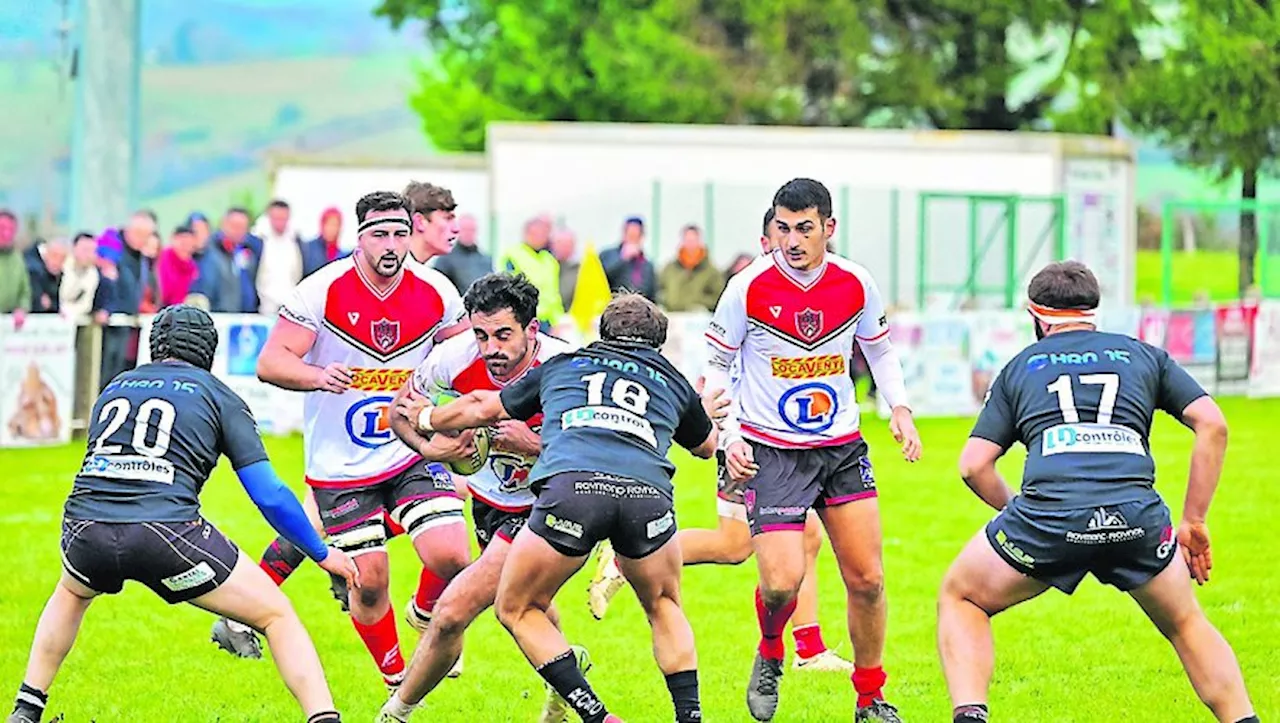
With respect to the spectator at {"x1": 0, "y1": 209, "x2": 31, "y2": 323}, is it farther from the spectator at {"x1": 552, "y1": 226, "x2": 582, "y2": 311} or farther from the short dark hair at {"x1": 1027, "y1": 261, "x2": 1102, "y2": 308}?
the short dark hair at {"x1": 1027, "y1": 261, "x2": 1102, "y2": 308}

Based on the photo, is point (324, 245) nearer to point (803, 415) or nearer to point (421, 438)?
point (803, 415)

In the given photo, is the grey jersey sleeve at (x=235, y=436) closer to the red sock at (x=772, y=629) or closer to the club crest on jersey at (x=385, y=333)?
the club crest on jersey at (x=385, y=333)

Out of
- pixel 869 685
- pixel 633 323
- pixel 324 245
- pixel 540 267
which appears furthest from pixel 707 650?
pixel 324 245

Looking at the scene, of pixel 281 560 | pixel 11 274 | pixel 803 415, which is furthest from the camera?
pixel 11 274

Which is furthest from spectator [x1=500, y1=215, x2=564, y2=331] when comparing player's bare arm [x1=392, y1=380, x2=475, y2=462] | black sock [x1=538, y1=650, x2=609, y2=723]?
black sock [x1=538, y1=650, x2=609, y2=723]

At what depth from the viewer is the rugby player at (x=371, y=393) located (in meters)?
9.18

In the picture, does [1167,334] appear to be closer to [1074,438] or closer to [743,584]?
[743,584]

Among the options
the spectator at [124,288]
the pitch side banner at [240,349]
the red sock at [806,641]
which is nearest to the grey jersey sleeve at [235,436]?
the red sock at [806,641]

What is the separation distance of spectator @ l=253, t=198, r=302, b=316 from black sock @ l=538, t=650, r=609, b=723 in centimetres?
1375

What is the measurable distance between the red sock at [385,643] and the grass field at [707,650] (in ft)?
0.70

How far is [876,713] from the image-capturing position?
29.2 ft

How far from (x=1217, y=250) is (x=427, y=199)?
91.0 feet

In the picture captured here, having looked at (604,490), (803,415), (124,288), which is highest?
(124,288)

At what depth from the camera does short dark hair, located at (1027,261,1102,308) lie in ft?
25.0
